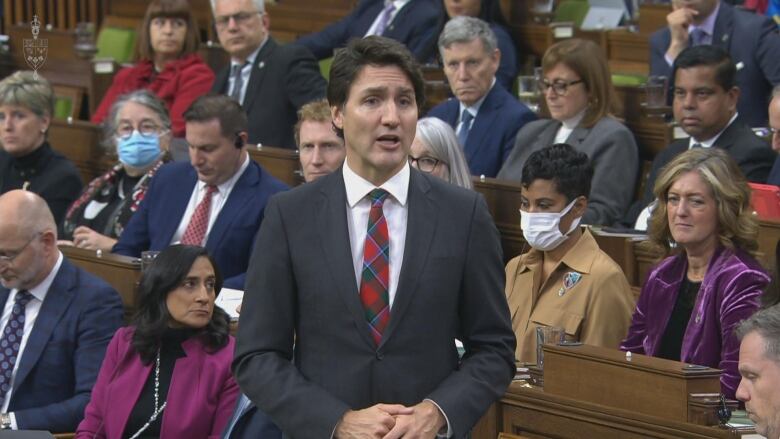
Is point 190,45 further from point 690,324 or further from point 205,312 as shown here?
point 690,324

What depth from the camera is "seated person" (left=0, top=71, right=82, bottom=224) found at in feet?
17.2

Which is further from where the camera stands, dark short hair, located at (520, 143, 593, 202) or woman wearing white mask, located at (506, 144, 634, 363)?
dark short hair, located at (520, 143, 593, 202)

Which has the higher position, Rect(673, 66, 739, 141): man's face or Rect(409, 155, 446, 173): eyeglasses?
Rect(673, 66, 739, 141): man's face

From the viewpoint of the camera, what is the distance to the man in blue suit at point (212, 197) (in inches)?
174

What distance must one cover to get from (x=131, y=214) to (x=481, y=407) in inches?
111

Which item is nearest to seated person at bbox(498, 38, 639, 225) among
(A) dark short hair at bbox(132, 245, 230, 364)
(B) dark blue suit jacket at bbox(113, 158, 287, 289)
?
(B) dark blue suit jacket at bbox(113, 158, 287, 289)

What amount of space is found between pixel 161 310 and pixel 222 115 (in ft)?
3.99

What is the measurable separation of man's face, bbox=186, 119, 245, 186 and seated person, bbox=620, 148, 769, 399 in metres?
1.47

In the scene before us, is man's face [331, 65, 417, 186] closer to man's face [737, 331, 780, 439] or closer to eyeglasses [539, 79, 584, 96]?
man's face [737, 331, 780, 439]

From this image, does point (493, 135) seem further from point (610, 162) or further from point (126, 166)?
point (126, 166)

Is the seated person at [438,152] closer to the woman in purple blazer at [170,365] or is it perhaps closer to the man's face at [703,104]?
the man's face at [703,104]

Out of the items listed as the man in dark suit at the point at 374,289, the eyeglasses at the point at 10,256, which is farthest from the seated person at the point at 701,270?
the eyeglasses at the point at 10,256

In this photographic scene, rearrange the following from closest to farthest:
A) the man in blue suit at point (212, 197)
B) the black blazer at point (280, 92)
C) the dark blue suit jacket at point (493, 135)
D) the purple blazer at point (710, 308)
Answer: the purple blazer at point (710, 308)
the man in blue suit at point (212, 197)
the dark blue suit jacket at point (493, 135)
the black blazer at point (280, 92)

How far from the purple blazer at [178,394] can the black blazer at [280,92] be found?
88.6 inches
